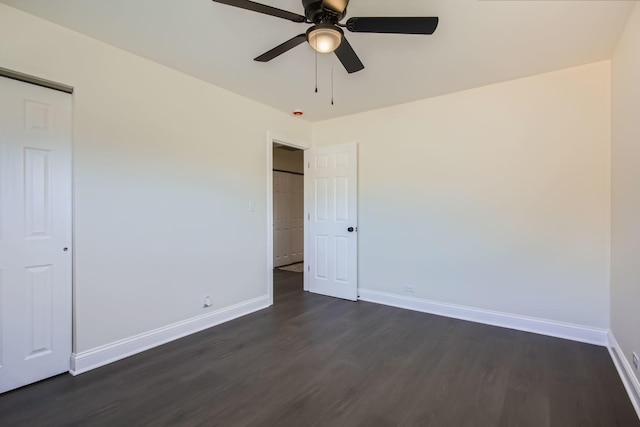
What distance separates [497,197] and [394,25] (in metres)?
2.27

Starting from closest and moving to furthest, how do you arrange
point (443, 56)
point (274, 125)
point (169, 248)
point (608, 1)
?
point (608, 1)
point (443, 56)
point (169, 248)
point (274, 125)

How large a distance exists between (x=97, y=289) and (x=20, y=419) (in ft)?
2.87

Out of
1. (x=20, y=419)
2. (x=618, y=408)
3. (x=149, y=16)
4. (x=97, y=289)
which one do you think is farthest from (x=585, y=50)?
(x=20, y=419)


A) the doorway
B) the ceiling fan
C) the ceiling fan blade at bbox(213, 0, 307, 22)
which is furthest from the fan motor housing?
the doorway

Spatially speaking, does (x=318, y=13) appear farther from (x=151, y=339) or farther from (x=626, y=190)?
(x=151, y=339)

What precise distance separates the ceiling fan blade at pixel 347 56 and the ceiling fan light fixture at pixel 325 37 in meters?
0.07

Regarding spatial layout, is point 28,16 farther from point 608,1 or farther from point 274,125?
point 608,1

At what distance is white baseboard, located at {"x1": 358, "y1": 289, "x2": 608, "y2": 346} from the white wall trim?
17cm

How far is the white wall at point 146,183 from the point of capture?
7.60 ft

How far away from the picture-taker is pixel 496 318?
3.21 meters

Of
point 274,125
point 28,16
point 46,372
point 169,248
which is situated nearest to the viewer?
point 28,16

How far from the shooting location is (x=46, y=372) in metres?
2.22

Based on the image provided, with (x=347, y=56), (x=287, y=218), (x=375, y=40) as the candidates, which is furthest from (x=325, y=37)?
(x=287, y=218)

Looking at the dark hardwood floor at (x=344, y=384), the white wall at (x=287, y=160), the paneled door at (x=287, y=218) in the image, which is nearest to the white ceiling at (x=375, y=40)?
the dark hardwood floor at (x=344, y=384)
